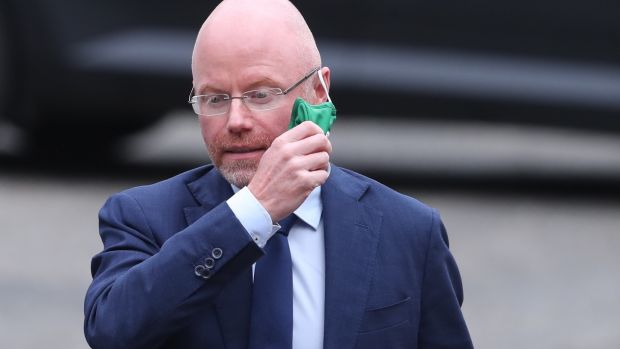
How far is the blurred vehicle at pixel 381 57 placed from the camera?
8.28 metres

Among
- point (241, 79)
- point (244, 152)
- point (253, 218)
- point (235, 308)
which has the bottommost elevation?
point (235, 308)

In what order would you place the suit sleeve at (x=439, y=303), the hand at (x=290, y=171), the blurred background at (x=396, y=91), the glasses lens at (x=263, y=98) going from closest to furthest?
the hand at (x=290, y=171) → the glasses lens at (x=263, y=98) → the suit sleeve at (x=439, y=303) → the blurred background at (x=396, y=91)

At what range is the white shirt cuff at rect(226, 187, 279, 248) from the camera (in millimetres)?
2629

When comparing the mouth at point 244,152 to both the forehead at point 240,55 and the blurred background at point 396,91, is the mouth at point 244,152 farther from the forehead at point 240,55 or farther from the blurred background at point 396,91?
the blurred background at point 396,91

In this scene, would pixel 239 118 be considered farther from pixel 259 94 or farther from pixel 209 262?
pixel 209 262

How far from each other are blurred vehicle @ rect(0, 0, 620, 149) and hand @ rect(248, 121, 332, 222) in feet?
18.6

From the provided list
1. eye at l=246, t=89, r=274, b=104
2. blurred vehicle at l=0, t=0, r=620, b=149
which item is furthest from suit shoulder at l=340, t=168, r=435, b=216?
blurred vehicle at l=0, t=0, r=620, b=149

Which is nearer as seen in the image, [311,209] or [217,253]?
[217,253]

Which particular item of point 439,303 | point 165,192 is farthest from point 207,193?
point 439,303

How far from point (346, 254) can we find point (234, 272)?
0.23m

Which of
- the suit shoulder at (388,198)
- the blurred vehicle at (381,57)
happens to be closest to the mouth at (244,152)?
the suit shoulder at (388,198)

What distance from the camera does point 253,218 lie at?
2643 mm

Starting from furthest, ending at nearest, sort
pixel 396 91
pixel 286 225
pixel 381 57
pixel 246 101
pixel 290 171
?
pixel 396 91 → pixel 381 57 → pixel 286 225 → pixel 246 101 → pixel 290 171

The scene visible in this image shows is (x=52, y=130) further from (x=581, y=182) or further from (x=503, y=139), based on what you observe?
(x=503, y=139)
